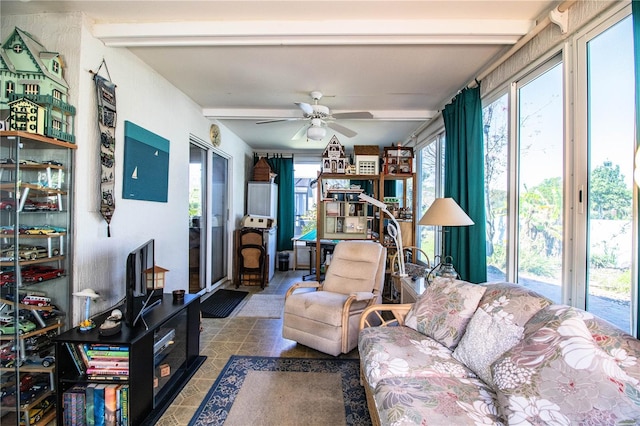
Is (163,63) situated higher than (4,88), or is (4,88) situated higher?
(163,63)

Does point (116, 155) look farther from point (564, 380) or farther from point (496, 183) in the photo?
point (496, 183)

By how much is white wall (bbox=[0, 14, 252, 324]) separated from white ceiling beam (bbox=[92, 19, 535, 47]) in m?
0.21

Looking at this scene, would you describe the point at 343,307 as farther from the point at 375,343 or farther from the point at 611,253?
the point at 611,253

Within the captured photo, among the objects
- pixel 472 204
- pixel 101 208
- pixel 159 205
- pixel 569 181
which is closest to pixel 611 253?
pixel 569 181

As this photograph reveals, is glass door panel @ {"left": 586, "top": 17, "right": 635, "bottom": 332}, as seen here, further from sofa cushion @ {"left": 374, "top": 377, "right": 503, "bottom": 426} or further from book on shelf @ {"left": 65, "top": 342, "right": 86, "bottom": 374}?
book on shelf @ {"left": 65, "top": 342, "right": 86, "bottom": 374}

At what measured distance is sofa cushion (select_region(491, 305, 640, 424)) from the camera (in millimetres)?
949

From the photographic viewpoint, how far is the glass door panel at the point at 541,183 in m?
1.86

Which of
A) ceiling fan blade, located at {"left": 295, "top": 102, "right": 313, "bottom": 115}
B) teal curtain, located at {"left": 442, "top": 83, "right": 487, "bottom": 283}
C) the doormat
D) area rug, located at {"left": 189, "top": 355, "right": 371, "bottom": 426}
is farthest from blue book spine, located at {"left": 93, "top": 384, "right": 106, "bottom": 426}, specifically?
teal curtain, located at {"left": 442, "top": 83, "right": 487, "bottom": 283}

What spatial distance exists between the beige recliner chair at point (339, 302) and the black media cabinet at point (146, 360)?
878 millimetres

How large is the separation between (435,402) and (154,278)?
204 cm

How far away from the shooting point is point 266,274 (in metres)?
4.82

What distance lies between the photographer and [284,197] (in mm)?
6090

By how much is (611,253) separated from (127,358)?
Answer: 8.76ft

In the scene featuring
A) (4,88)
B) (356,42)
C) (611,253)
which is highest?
(356,42)
